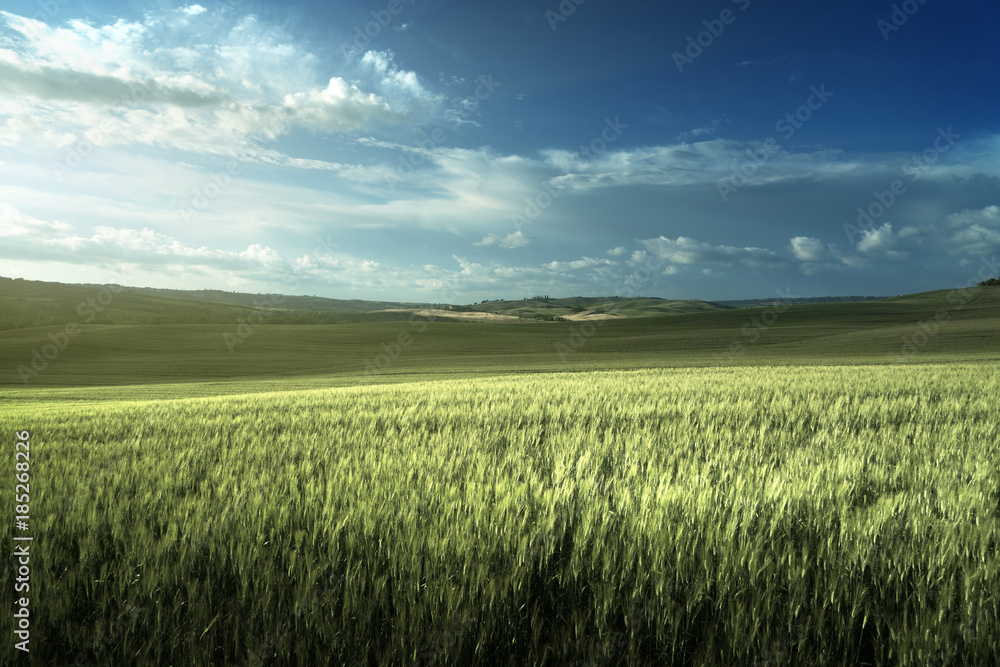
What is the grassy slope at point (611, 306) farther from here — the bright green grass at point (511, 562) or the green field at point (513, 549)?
the bright green grass at point (511, 562)

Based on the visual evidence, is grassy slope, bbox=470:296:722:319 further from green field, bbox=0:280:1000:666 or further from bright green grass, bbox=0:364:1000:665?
bright green grass, bbox=0:364:1000:665

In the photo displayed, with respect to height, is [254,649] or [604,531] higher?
[604,531]

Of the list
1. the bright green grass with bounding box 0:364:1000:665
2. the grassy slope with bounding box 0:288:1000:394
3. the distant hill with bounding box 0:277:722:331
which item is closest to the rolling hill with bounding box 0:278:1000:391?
→ the grassy slope with bounding box 0:288:1000:394

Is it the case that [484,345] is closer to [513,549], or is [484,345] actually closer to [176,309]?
[513,549]

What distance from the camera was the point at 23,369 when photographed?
34688mm

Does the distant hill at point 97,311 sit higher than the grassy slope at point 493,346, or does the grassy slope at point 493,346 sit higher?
the distant hill at point 97,311

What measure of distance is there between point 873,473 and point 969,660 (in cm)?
220

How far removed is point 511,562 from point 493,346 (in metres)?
51.7

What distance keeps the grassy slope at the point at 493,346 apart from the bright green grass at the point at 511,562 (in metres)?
25.9

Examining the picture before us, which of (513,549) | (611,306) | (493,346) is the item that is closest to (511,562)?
(513,549)

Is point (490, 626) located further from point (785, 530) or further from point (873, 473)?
point (873, 473)

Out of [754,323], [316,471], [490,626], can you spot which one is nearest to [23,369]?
[316,471]

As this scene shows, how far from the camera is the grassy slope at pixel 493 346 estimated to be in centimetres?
3472

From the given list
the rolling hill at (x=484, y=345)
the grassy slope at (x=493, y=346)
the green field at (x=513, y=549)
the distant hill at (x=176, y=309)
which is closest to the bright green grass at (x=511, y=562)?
the green field at (x=513, y=549)
